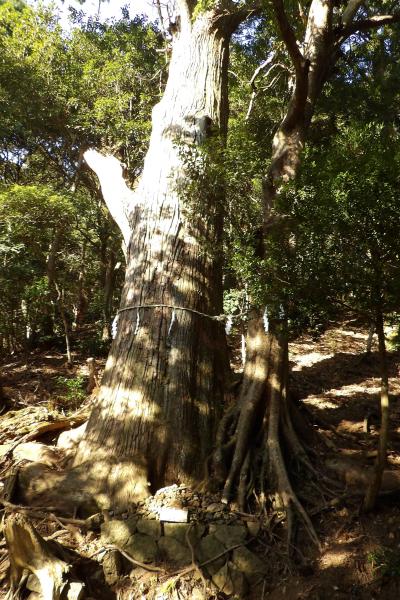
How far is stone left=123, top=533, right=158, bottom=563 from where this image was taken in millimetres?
3346

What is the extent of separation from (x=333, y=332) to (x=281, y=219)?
8.55 m

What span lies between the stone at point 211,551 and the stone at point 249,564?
0.11 m

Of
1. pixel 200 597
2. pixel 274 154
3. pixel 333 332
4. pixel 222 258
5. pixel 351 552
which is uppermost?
pixel 274 154

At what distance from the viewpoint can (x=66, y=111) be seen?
1039 cm

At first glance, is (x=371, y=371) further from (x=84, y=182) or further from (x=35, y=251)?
(x=84, y=182)

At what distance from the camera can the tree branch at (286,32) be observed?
3666mm

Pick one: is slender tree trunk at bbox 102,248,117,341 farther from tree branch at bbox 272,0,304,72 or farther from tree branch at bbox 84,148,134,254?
tree branch at bbox 272,0,304,72

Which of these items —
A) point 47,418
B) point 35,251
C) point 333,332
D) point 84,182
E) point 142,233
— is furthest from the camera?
point 84,182

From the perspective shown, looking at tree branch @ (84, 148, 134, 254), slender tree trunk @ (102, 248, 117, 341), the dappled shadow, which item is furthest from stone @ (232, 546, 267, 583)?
slender tree trunk @ (102, 248, 117, 341)

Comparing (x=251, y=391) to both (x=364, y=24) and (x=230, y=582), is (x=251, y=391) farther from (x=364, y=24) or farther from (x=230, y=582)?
(x=364, y=24)

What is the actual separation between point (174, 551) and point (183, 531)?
0.17 metres

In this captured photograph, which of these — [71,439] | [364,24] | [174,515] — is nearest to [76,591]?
[174,515]

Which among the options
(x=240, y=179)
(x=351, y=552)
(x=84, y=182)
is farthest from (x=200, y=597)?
(x=84, y=182)

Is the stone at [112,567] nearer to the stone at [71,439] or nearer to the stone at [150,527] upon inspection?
the stone at [150,527]
